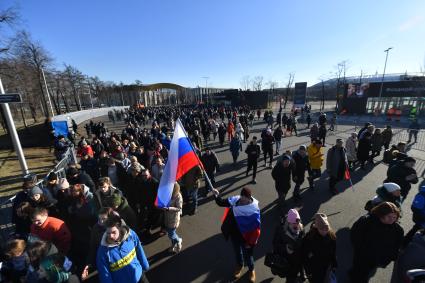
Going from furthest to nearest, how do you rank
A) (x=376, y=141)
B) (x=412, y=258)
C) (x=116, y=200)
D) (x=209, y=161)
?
(x=376, y=141)
(x=209, y=161)
(x=116, y=200)
(x=412, y=258)

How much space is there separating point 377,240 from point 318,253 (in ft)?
3.00

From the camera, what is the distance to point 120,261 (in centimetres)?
274

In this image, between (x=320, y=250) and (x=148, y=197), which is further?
(x=148, y=197)

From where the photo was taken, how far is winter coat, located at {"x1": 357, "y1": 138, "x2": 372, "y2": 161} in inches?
344

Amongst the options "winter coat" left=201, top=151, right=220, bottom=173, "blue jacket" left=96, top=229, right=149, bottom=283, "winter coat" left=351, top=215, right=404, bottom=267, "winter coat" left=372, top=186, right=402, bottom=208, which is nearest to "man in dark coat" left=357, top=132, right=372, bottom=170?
"winter coat" left=372, top=186, right=402, bottom=208

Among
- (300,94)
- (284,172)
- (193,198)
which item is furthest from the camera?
(300,94)

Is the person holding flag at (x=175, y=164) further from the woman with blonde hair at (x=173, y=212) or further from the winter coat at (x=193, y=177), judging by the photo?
the winter coat at (x=193, y=177)

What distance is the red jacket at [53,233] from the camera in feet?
10.8

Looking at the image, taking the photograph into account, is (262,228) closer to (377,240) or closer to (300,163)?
(300,163)

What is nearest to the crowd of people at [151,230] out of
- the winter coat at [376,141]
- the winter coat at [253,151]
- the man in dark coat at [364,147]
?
the winter coat at [253,151]

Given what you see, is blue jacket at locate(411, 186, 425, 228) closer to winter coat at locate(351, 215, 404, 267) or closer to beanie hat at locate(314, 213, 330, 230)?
winter coat at locate(351, 215, 404, 267)

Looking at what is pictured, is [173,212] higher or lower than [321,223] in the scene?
lower

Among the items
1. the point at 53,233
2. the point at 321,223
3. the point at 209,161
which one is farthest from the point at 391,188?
the point at 53,233

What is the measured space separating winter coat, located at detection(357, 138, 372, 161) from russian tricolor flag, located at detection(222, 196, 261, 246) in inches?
295
